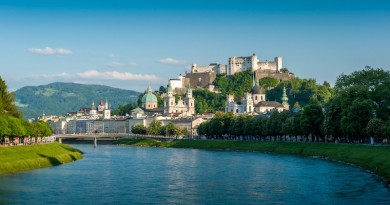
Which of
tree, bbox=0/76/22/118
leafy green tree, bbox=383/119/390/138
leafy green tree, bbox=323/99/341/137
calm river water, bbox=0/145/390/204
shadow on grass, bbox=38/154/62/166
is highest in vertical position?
tree, bbox=0/76/22/118

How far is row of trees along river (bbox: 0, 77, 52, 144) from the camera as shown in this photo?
80.4 meters

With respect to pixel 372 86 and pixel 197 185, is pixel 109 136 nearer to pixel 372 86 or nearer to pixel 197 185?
pixel 372 86

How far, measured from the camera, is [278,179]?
59.6 m

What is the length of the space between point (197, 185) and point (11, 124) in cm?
3532

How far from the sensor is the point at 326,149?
294 feet

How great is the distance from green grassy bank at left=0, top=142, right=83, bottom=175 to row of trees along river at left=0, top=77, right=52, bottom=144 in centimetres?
262

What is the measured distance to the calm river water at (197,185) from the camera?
46428mm

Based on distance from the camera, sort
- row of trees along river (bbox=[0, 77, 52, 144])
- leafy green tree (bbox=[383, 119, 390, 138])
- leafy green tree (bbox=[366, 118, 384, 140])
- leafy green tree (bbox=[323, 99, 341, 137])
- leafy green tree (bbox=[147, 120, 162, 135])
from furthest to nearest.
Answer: leafy green tree (bbox=[147, 120, 162, 135]) → leafy green tree (bbox=[323, 99, 341, 137]) → row of trees along river (bbox=[0, 77, 52, 144]) → leafy green tree (bbox=[366, 118, 384, 140]) → leafy green tree (bbox=[383, 119, 390, 138])

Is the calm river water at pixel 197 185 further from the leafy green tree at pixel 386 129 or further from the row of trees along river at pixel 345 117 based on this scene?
the row of trees along river at pixel 345 117

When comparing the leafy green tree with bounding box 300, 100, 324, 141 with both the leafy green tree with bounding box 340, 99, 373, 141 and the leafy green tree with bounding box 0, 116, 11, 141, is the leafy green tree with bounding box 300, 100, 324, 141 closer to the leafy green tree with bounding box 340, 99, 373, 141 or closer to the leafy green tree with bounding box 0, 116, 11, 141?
the leafy green tree with bounding box 340, 99, 373, 141

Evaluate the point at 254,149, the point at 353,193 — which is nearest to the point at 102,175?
the point at 353,193

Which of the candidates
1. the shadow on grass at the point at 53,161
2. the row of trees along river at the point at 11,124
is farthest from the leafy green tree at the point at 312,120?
the shadow on grass at the point at 53,161

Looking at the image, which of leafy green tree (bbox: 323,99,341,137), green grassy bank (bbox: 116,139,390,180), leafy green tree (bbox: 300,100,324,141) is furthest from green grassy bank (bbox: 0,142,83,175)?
leafy green tree (bbox: 300,100,324,141)

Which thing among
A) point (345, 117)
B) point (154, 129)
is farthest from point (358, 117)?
point (154, 129)
